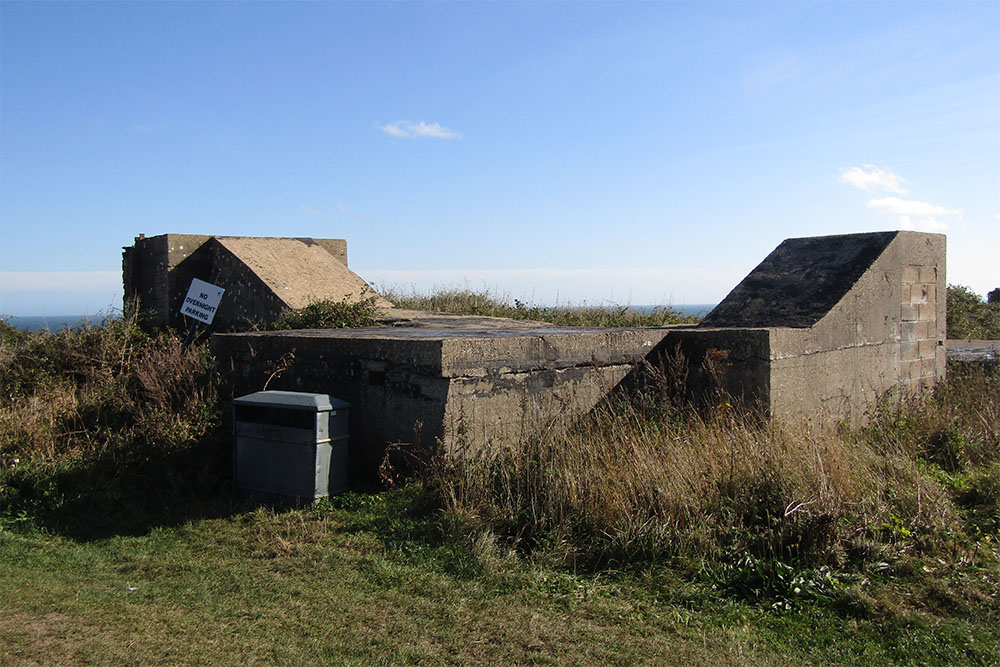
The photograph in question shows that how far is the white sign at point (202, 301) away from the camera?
10.5 m

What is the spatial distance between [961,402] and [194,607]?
6963 mm

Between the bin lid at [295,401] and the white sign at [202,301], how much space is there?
5.30 m

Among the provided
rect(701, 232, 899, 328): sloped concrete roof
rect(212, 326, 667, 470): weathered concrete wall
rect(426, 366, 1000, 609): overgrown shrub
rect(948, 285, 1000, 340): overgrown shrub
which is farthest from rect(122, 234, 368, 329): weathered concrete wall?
rect(948, 285, 1000, 340): overgrown shrub

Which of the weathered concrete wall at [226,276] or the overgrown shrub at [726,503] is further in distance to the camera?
→ the weathered concrete wall at [226,276]

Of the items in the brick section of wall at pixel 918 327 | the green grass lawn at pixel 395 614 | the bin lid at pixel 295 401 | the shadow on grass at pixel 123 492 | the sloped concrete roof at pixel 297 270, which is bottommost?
the green grass lawn at pixel 395 614

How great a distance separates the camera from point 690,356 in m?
6.86

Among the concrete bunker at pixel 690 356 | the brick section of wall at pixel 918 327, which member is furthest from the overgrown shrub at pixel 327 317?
the brick section of wall at pixel 918 327

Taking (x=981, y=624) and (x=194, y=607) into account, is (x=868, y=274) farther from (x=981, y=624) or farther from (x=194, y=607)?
(x=194, y=607)

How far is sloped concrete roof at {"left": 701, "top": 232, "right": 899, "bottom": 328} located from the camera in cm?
730

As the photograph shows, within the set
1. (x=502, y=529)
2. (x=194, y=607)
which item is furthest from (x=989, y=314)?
(x=194, y=607)

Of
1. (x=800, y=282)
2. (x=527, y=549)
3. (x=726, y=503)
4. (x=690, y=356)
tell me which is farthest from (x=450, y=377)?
(x=800, y=282)

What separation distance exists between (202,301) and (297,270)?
1352 millimetres

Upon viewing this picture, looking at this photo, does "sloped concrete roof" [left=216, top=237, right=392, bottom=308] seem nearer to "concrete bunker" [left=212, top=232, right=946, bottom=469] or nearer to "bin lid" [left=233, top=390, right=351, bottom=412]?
"concrete bunker" [left=212, top=232, right=946, bottom=469]

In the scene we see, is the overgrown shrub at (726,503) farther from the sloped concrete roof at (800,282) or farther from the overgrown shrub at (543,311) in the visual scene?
the overgrown shrub at (543,311)
